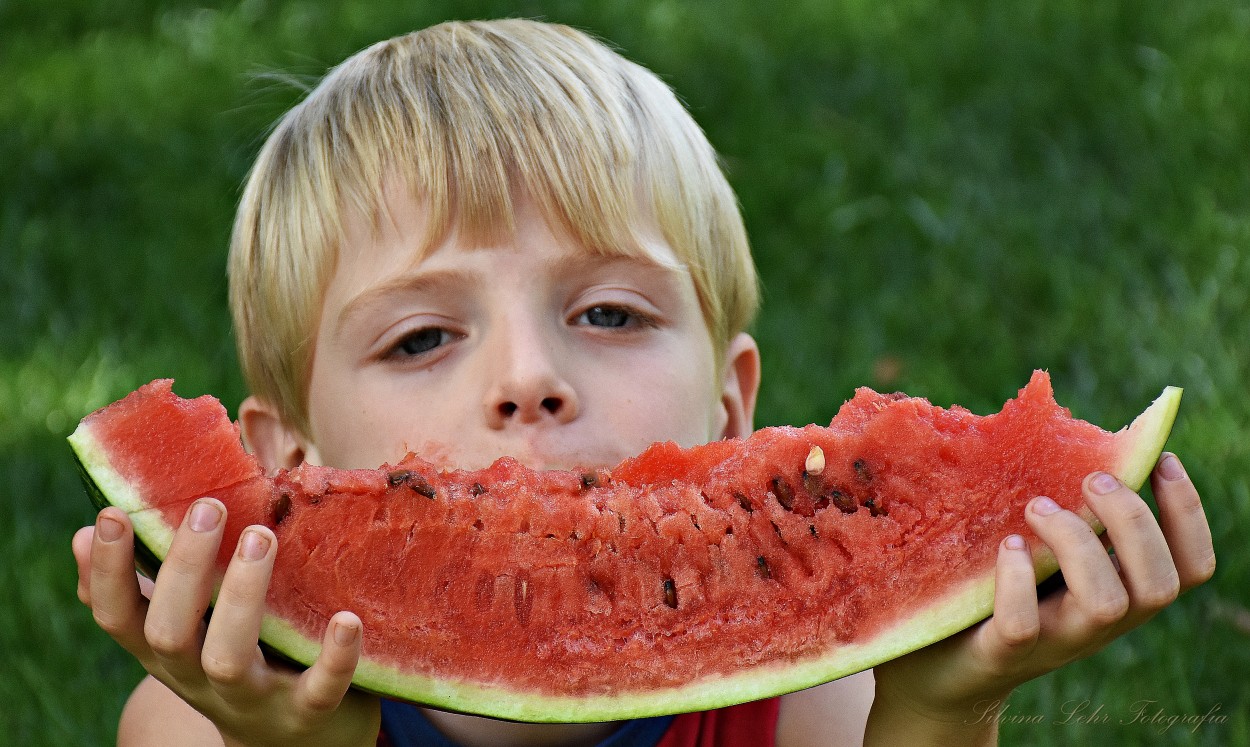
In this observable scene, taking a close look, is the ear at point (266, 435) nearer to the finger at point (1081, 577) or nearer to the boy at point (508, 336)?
the boy at point (508, 336)

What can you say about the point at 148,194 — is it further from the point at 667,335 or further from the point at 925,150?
the point at 667,335

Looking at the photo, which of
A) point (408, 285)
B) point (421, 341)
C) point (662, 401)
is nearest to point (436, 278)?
point (408, 285)

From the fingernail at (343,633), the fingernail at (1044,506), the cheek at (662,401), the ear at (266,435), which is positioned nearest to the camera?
the fingernail at (343,633)

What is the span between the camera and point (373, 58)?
2.82 metres

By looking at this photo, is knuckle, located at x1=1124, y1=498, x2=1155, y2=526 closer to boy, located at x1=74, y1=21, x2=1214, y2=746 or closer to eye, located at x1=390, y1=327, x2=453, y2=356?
boy, located at x1=74, y1=21, x2=1214, y2=746

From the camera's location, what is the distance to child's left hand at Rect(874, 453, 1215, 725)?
5.74ft

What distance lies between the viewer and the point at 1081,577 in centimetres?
175

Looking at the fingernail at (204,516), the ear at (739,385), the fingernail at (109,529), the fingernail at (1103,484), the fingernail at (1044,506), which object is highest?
the fingernail at (1103,484)

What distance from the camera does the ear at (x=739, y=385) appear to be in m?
2.98

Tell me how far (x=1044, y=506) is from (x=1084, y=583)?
12cm

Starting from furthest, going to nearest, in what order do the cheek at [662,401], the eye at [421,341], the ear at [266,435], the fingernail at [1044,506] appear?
the ear at [266,435] < the eye at [421,341] < the cheek at [662,401] < the fingernail at [1044,506]

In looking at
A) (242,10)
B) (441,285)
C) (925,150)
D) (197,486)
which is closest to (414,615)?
(197,486)

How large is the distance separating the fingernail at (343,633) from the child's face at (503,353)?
0.55m

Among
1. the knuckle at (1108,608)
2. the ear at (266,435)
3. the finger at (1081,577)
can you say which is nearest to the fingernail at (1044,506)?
the finger at (1081,577)
